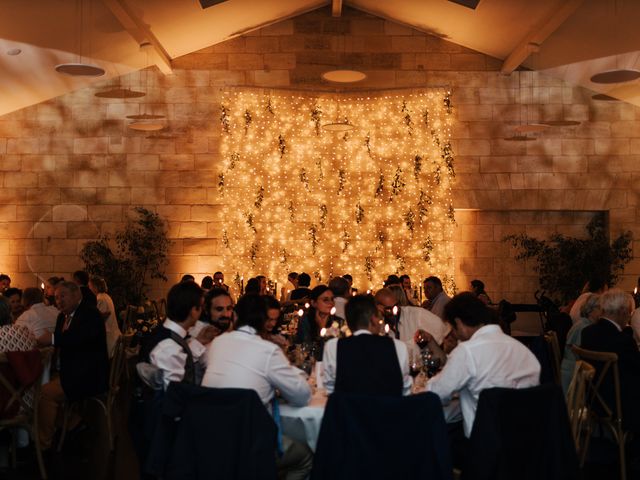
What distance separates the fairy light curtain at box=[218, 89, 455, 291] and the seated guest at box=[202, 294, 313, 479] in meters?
9.01

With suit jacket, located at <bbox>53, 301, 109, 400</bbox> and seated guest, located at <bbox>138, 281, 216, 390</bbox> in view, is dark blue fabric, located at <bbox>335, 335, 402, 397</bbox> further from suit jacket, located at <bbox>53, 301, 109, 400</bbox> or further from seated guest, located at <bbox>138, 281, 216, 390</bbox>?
suit jacket, located at <bbox>53, 301, 109, 400</bbox>

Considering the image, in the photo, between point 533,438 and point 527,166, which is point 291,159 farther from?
point 533,438

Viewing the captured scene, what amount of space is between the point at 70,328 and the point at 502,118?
9.16 meters

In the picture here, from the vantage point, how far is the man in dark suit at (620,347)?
465 centimetres

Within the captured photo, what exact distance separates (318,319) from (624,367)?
218 cm

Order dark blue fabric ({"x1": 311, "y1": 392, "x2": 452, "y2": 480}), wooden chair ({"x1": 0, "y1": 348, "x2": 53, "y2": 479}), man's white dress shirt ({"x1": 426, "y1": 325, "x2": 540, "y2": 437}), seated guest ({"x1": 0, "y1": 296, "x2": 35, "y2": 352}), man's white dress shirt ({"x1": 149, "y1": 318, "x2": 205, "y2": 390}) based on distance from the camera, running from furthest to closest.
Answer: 1. seated guest ({"x1": 0, "y1": 296, "x2": 35, "y2": 352})
2. wooden chair ({"x1": 0, "y1": 348, "x2": 53, "y2": 479})
3. man's white dress shirt ({"x1": 149, "y1": 318, "x2": 205, "y2": 390})
4. man's white dress shirt ({"x1": 426, "y1": 325, "x2": 540, "y2": 437})
5. dark blue fabric ({"x1": 311, "y1": 392, "x2": 452, "y2": 480})

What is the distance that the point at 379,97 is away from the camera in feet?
42.7

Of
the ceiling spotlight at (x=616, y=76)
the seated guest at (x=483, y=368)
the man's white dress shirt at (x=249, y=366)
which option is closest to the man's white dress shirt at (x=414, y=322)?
the seated guest at (x=483, y=368)

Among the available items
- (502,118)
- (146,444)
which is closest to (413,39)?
(502,118)

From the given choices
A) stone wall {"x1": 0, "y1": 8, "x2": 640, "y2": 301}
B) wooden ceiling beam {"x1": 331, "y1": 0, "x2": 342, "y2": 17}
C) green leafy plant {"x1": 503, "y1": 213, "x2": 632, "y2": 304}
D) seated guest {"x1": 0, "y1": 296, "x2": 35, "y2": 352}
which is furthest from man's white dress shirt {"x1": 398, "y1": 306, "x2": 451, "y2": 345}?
wooden ceiling beam {"x1": 331, "y1": 0, "x2": 342, "y2": 17}

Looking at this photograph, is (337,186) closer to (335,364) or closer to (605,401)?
(605,401)

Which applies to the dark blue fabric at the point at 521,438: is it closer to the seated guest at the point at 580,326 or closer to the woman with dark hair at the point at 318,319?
the seated guest at the point at 580,326

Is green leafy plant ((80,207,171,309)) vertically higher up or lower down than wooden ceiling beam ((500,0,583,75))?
lower down

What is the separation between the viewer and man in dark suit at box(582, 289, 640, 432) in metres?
4.65
